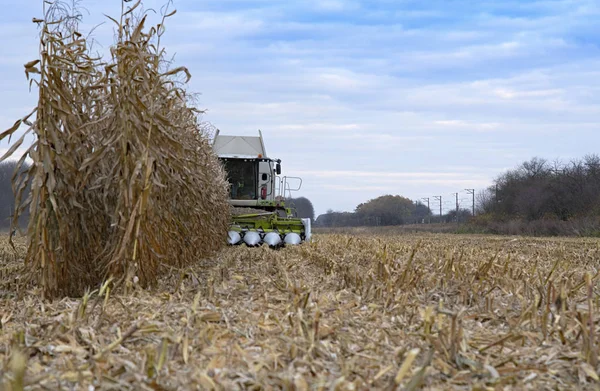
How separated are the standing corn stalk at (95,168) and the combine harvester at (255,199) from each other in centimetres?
626

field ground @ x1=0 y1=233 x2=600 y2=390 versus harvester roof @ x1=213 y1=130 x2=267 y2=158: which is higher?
harvester roof @ x1=213 y1=130 x2=267 y2=158

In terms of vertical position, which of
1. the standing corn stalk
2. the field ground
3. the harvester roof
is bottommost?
the field ground

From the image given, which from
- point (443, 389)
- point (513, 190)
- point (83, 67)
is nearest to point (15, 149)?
point (83, 67)

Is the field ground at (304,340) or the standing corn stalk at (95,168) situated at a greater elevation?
the standing corn stalk at (95,168)

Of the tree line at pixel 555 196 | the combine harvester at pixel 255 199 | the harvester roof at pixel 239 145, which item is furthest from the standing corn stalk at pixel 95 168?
the tree line at pixel 555 196

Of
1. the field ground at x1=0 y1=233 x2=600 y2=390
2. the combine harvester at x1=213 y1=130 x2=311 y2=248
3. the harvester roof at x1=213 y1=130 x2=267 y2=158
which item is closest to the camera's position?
the field ground at x1=0 y1=233 x2=600 y2=390

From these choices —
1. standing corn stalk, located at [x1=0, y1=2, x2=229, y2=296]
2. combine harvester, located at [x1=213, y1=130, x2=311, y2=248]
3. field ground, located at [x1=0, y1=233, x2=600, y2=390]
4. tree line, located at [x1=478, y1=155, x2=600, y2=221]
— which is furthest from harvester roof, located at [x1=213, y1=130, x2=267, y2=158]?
tree line, located at [x1=478, y1=155, x2=600, y2=221]

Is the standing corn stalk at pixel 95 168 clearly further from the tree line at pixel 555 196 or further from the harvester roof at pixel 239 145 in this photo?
the tree line at pixel 555 196

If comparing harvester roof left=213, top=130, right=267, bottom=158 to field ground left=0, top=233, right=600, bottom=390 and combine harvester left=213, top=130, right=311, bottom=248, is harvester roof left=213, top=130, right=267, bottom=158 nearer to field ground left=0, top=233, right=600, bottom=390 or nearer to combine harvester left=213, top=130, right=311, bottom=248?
combine harvester left=213, top=130, right=311, bottom=248

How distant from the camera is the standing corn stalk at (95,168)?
231 inches

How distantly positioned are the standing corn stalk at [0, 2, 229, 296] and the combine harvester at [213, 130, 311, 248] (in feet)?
20.5

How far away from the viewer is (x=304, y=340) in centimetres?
363

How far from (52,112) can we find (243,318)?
9.97 feet

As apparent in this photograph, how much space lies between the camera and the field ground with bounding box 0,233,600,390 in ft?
10.4
